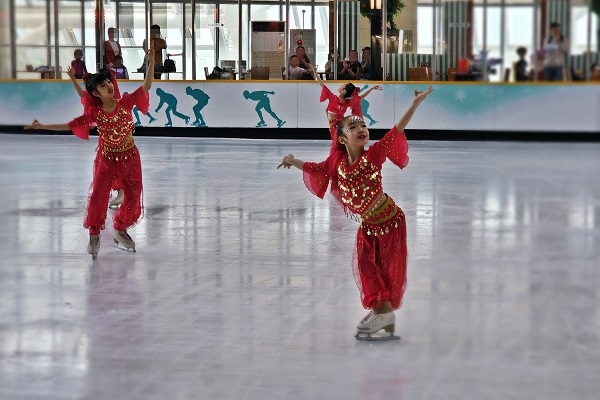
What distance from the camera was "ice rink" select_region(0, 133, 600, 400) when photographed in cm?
421

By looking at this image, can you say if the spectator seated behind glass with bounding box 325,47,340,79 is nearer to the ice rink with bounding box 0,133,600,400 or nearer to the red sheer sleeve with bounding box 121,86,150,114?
the ice rink with bounding box 0,133,600,400

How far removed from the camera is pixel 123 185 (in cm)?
757

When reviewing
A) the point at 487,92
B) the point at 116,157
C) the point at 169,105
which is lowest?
the point at 116,157

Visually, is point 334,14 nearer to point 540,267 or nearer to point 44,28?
point 44,28

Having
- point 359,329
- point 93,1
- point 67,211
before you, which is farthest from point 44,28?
point 359,329

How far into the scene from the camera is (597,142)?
1875cm

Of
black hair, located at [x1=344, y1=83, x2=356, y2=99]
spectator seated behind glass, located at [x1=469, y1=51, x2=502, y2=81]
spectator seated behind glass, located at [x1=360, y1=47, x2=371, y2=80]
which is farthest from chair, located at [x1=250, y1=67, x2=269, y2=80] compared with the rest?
black hair, located at [x1=344, y1=83, x2=356, y2=99]

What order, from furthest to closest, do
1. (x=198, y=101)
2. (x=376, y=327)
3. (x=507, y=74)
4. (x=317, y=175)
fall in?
(x=198, y=101), (x=507, y=74), (x=317, y=175), (x=376, y=327)

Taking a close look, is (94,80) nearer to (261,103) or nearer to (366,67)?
(261,103)

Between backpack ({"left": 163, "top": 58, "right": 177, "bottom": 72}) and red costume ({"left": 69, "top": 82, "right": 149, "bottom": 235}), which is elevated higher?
backpack ({"left": 163, "top": 58, "right": 177, "bottom": 72})

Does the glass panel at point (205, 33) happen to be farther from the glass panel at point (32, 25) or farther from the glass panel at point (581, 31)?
the glass panel at point (581, 31)

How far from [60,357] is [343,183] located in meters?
1.52

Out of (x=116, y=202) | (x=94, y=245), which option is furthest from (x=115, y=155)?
(x=116, y=202)

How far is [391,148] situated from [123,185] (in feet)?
10.4
